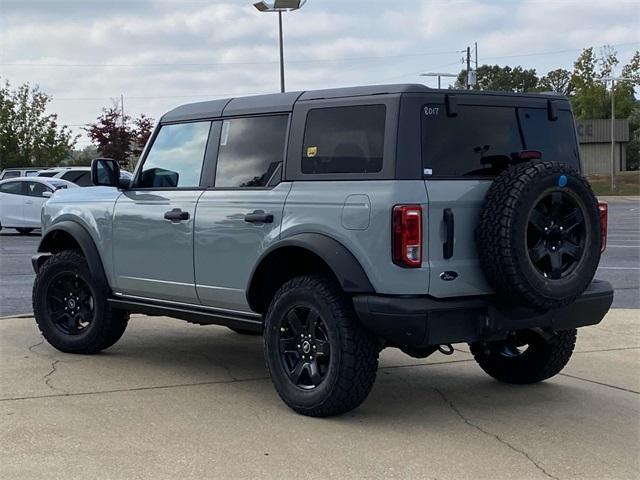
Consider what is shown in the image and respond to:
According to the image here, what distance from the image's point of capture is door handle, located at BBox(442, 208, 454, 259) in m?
5.27

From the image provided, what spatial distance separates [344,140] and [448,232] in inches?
35.3

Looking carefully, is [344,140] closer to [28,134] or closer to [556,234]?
[556,234]

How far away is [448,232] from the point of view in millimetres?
5273

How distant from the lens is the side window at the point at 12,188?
22.9 meters

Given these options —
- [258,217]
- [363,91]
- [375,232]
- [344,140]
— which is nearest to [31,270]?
[258,217]

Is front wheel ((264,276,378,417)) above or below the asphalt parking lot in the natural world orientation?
above

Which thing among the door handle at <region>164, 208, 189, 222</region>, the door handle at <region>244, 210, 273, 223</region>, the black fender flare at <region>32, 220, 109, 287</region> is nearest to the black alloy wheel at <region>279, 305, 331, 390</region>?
the door handle at <region>244, 210, 273, 223</region>

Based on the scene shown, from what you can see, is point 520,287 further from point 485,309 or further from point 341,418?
point 341,418

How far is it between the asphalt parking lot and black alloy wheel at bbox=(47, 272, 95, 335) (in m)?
2.34

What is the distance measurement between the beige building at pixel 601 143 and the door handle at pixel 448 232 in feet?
205

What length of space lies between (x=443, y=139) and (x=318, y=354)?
1495 mm

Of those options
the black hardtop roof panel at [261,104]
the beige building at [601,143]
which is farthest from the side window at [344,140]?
the beige building at [601,143]

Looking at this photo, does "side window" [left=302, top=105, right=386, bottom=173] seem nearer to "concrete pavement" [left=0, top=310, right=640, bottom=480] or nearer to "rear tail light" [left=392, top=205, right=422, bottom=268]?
"rear tail light" [left=392, top=205, right=422, bottom=268]

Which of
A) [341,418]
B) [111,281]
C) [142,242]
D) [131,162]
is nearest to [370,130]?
[341,418]
